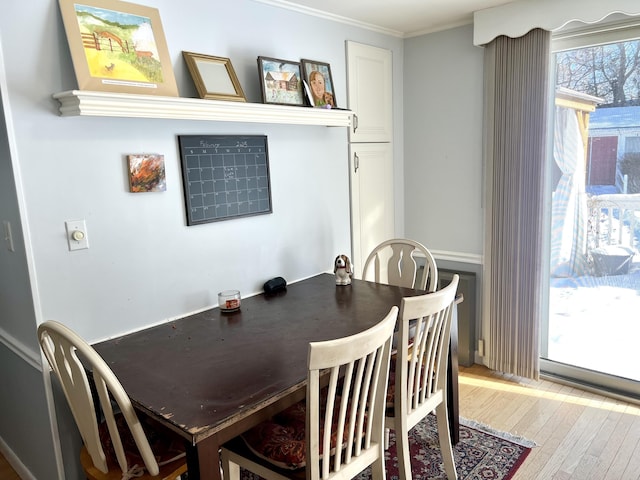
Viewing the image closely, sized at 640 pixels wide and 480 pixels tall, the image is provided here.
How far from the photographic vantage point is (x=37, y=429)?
78.7 inches

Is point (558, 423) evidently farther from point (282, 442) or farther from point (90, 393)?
point (90, 393)

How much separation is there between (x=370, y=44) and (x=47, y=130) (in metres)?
2.03

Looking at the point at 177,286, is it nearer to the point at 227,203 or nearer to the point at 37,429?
the point at 227,203

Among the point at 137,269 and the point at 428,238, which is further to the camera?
the point at 428,238

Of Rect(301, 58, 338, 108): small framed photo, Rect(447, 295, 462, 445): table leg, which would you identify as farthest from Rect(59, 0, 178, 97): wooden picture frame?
Rect(447, 295, 462, 445): table leg

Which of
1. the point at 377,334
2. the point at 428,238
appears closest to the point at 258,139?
the point at 377,334

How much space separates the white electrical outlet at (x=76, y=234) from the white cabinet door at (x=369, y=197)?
63.9 inches

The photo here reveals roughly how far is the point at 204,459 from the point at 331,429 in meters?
0.44

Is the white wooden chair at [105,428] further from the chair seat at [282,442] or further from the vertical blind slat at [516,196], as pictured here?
the vertical blind slat at [516,196]

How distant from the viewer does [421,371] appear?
1.93 m

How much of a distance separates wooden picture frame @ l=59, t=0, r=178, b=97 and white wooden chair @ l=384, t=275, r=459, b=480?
4.30 feet

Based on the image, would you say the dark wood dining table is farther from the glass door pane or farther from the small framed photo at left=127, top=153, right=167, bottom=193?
the glass door pane

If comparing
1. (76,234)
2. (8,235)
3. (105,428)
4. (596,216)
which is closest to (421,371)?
(105,428)

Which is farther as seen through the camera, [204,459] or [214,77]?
[214,77]
